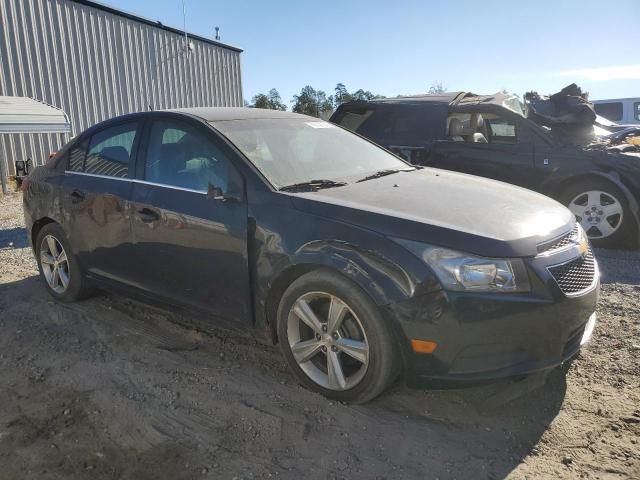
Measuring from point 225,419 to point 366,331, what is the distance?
0.90m

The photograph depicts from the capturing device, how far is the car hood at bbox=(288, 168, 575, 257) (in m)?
2.61

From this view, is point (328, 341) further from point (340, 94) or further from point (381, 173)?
point (340, 94)

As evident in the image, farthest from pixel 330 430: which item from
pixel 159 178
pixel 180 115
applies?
pixel 180 115

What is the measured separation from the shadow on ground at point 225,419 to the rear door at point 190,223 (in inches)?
17.4

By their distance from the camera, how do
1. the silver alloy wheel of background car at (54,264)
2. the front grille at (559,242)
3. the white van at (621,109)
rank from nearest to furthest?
the front grille at (559,242), the silver alloy wheel of background car at (54,264), the white van at (621,109)

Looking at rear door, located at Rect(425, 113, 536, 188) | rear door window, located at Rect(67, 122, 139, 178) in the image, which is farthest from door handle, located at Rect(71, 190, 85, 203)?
rear door, located at Rect(425, 113, 536, 188)

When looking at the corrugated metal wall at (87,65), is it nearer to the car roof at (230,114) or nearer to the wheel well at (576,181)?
the car roof at (230,114)

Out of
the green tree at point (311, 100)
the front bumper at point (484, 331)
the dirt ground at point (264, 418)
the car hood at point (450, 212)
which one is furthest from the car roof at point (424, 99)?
the green tree at point (311, 100)

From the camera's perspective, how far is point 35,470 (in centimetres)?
249

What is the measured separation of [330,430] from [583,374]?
162 centimetres

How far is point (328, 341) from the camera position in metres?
2.91

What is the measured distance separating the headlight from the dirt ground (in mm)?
762

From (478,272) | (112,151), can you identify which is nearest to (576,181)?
(478,272)

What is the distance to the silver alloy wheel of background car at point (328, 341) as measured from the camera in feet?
9.23
